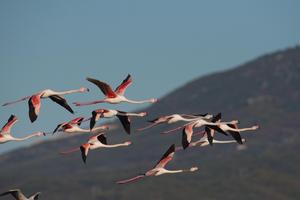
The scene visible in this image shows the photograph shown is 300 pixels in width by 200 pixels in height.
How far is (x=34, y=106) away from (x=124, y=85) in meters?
5.16

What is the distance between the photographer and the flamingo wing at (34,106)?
113ft

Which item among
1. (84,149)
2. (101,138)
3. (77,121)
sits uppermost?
(77,121)

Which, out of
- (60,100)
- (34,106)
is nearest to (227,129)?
(60,100)

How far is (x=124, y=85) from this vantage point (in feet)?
129

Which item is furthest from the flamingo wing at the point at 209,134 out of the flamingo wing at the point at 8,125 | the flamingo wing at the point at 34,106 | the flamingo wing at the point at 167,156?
the flamingo wing at the point at 8,125

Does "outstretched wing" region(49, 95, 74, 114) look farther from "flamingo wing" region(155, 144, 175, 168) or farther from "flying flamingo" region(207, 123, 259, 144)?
"flying flamingo" region(207, 123, 259, 144)

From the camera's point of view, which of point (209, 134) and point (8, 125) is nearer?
point (209, 134)

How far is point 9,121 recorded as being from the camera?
40344 millimetres

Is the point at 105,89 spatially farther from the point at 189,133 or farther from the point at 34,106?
the point at 189,133

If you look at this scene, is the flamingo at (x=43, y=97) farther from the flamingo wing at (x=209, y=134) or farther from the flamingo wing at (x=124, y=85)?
the flamingo wing at (x=209, y=134)

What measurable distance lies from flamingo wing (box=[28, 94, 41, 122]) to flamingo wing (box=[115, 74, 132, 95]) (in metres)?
3.91

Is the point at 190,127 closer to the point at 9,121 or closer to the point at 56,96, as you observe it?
the point at 56,96

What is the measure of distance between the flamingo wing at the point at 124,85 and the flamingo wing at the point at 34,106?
3.91 meters

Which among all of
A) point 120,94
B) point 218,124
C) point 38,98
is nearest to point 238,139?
point 218,124
